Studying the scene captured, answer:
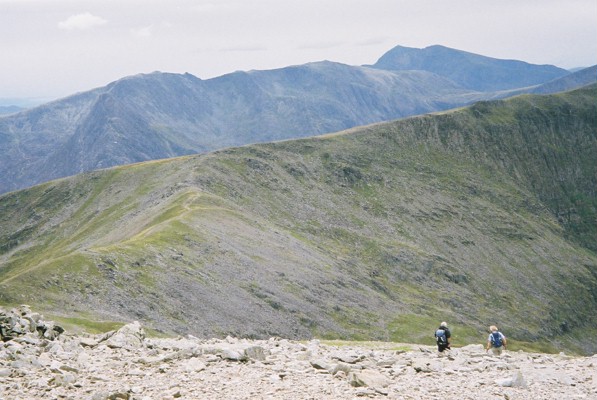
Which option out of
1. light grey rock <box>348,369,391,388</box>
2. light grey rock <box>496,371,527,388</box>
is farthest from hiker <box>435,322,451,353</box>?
light grey rock <box>348,369,391,388</box>

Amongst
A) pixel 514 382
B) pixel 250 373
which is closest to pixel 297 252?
pixel 250 373

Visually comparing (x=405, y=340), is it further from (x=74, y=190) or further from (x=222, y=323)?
(x=74, y=190)

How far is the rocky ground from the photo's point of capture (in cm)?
2123

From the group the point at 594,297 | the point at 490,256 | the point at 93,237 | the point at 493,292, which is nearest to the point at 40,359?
the point at 93,237

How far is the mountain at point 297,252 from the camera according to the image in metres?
86.2

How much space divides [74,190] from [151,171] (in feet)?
94.4

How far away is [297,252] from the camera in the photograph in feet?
412

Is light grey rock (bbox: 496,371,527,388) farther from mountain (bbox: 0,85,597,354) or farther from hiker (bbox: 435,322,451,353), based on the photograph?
mountain (bbox: 0,85,597,354)

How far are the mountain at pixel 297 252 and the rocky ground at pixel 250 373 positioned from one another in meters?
45.4

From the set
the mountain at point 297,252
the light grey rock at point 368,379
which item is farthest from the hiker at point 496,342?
the mountain at point 297,252

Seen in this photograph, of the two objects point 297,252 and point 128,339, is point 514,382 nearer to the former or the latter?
point 128,339

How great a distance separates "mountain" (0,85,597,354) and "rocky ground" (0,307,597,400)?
45.4 m

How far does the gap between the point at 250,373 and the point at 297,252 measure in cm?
10188

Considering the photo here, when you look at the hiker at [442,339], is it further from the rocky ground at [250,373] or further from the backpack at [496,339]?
the backpack at [496,339]
